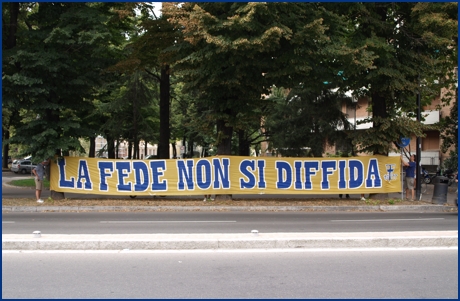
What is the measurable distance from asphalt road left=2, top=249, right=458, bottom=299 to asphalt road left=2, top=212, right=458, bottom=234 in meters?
2.96

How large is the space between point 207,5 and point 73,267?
10.7m

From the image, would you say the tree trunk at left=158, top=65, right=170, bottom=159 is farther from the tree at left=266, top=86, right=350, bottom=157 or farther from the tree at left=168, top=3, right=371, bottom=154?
the tree at left=266, top=86, right=350, bottom=157

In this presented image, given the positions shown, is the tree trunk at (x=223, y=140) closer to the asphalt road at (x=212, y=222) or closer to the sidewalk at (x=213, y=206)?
the sidewalk at (x=213, y=206)

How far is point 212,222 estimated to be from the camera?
1224 centimetres

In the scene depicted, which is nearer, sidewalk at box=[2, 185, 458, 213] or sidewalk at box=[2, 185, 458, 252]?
sidewalk at box=[2, 185, 458, 252]

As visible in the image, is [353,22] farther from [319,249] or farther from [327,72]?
[319,249]

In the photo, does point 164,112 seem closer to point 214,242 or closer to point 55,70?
point 55,70

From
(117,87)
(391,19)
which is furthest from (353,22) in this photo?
(117,87)

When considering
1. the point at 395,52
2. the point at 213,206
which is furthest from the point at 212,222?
the point at 395,52

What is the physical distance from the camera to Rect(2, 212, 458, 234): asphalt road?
35.1 feet

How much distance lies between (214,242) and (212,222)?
4.32 m

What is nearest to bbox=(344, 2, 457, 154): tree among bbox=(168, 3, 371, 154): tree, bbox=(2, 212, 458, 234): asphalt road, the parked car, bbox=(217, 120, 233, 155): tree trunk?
bbox=(168, 3, 371, 154): tree

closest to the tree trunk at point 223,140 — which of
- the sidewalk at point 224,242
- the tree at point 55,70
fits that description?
the tree at point 55,70

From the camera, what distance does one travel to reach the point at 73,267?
6762mm
